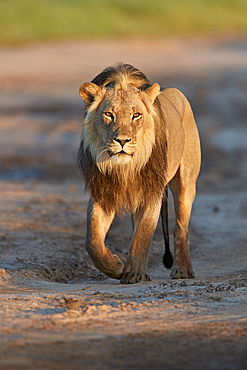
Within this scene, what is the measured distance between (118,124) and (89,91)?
370 mm

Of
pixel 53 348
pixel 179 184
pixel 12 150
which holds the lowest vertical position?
pixel 53 348

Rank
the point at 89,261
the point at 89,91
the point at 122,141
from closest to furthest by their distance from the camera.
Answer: the point at 122,141 < the point at 89,91 < the point at 89,261

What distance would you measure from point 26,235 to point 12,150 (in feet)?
19.7

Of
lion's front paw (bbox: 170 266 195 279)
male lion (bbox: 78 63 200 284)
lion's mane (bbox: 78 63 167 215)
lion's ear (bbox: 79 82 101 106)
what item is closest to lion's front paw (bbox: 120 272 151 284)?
male lion (bbox: 78 63 200 284)

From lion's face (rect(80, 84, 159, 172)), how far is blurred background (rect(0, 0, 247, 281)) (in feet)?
3.66

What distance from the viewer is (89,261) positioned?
658 cm

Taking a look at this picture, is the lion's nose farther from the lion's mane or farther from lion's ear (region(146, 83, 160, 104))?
lion's ear (region(146, 83, 160, 104))

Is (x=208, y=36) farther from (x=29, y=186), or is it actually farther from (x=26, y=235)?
(x=26, y=235)

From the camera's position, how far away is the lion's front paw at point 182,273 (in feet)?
19.6

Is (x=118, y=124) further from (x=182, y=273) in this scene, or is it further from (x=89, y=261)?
(x=89, y=261)

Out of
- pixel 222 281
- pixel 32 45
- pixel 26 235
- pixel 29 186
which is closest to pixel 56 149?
pixel 29 186

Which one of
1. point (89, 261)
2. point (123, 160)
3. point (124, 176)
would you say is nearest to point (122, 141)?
point (123, 160)

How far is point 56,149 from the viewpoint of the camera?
1305cm

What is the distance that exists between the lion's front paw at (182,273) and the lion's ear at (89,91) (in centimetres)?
143
